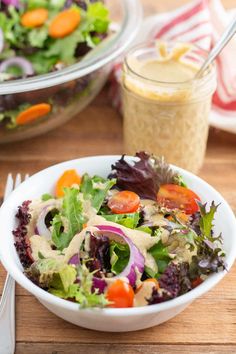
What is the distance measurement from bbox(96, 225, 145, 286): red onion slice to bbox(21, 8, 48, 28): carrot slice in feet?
4.12

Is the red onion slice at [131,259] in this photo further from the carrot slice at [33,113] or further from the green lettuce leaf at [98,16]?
the green lettuce leaf at [98,16]

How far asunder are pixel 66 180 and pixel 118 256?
17.9 inches

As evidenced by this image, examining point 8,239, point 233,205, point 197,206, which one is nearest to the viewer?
point 8,239

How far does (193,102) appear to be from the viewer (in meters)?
2.43

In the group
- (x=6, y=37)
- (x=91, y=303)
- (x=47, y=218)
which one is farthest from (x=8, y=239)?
(x=6, y=37)

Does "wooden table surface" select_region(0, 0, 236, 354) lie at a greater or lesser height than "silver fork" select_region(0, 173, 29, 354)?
lesser

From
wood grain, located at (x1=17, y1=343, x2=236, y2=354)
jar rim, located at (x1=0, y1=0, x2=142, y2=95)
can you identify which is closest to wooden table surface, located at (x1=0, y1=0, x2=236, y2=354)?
wood grain, located at (x1=17, y1=343, x2=236, y2=354)

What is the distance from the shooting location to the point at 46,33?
273 cm

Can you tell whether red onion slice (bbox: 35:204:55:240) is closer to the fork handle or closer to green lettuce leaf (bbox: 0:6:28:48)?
the fork handle

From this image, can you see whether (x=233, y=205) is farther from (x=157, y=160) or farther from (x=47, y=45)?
(x=47, y=45)

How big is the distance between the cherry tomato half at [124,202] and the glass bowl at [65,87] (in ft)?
1.93

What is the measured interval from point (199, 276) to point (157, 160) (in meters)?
0.49

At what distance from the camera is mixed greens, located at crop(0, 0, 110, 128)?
2674 millimetres

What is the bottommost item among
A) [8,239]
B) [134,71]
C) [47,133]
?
[47,133]
